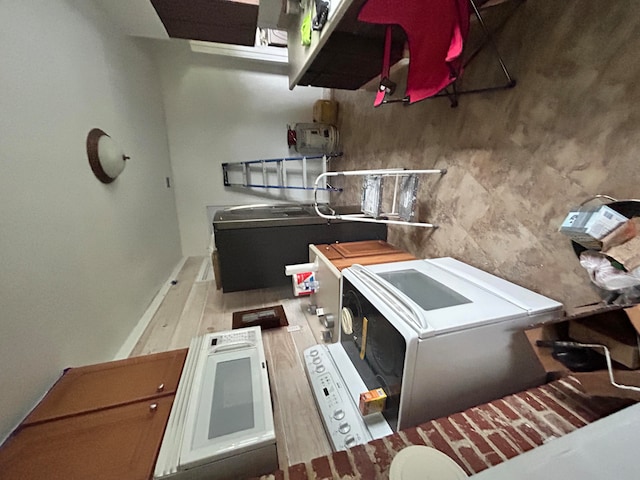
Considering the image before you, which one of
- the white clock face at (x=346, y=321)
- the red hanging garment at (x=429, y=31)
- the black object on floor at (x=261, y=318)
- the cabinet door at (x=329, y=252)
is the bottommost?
the black object on floor at (x=261, y=318)

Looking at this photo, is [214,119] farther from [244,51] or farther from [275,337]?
[275,337]

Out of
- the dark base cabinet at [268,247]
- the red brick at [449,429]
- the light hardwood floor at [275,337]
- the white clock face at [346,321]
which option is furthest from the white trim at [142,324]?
the red brick at [449,429]

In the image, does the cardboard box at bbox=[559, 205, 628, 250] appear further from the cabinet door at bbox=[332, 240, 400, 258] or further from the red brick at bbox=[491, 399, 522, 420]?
the cabinet door at bbox=[332, 240, 400, 258]

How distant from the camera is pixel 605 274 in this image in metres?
0.65

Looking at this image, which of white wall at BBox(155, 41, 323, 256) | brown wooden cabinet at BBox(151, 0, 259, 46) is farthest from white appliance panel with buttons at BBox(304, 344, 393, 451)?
white wall at BBox(155, 41, 323, 256)

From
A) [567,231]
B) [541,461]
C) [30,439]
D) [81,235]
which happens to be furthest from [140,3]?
[541,461]

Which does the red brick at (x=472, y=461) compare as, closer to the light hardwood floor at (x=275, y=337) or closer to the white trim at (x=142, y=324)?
the light hardwood floor at (x=275, y=337)

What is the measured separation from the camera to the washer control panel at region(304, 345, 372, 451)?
2.65 ft

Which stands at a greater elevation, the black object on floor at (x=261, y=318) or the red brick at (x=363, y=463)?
the red brick at (x=363, y=463)

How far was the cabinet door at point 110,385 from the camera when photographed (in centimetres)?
78

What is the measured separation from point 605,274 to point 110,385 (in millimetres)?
1544

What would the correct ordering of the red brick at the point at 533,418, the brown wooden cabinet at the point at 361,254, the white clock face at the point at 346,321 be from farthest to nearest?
the brown wooden cabinet at the point at 361,254 < the white clock face at the point at 346,321 < the red brick at the point at 533,418

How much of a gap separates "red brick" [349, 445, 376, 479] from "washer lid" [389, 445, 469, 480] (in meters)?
0.05

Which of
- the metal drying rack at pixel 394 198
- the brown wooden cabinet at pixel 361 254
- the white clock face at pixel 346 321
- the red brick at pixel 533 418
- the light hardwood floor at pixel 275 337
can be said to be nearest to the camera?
the red brick at pixel 533 418
